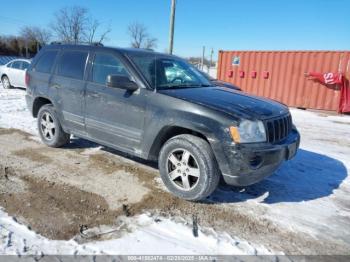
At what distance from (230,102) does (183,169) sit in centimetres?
98

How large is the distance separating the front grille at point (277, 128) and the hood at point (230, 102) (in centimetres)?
8

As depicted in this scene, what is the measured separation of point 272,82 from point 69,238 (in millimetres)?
12333

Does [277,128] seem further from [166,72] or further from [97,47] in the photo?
[97,47]

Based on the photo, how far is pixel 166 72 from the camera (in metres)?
4.50

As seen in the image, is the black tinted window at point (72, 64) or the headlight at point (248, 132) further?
the black tinted window at point (72, 64)

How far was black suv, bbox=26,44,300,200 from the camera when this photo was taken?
11.2 feet

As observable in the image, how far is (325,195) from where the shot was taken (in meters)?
4.17

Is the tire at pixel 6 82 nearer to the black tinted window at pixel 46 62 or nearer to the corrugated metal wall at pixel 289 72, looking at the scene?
the corrugated metal wall at pixel 289 72

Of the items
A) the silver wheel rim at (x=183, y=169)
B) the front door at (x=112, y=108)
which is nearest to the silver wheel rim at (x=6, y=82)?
the front door at (x=112, y=108)

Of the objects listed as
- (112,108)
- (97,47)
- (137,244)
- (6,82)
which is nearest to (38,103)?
(97,47)

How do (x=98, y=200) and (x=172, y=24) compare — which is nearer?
(x=98, y=200)

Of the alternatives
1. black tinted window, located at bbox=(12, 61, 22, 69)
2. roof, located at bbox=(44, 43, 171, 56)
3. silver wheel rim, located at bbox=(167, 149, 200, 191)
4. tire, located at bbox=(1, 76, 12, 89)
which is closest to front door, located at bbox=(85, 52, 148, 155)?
roof, located at bbox=(44, 43, 171, 56)

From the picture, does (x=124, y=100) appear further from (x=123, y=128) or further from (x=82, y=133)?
(x=82, y=133)

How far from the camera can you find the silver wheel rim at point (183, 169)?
367 centimetres
